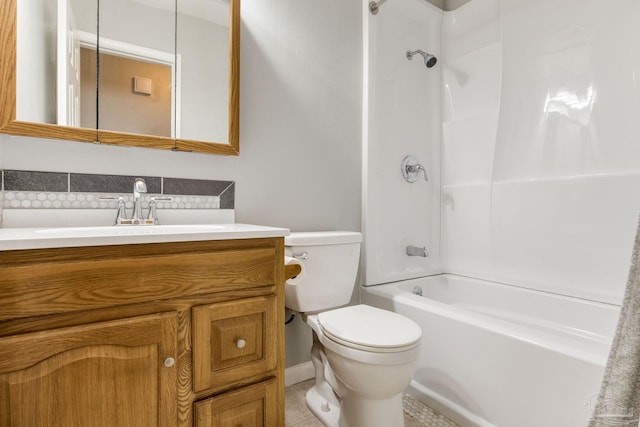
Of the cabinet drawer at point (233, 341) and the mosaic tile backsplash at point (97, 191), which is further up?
the mosaic tile backsplash at point (97, 191)

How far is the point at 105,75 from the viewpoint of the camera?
1.22 m

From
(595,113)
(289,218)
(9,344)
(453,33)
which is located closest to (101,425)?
(9,344)

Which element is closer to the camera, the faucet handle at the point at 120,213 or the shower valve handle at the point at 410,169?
the faucet handle at the point at 120,213

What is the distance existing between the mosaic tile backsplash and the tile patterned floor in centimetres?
96

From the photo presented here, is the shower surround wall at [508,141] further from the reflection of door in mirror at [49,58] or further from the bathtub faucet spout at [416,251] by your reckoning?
the reflection of door in mirror at [49,58]

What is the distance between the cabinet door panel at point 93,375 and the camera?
71cm

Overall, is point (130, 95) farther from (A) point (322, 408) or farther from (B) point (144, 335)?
(A) point (322, 408)

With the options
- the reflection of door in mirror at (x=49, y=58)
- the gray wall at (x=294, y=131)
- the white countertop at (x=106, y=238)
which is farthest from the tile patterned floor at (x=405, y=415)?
the reflection of door in mirror at (x=49, y=58)

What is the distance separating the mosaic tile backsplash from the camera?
43.7 inches

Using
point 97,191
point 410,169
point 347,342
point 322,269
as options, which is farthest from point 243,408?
point 410,169

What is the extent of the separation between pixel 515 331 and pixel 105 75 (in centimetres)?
181

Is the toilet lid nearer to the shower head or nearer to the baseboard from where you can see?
the baseboard

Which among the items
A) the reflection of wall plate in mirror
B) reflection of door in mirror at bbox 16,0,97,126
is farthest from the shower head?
reflection of door in mirror at bbox 16,0,97,126

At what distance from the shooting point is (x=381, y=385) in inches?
43.7
